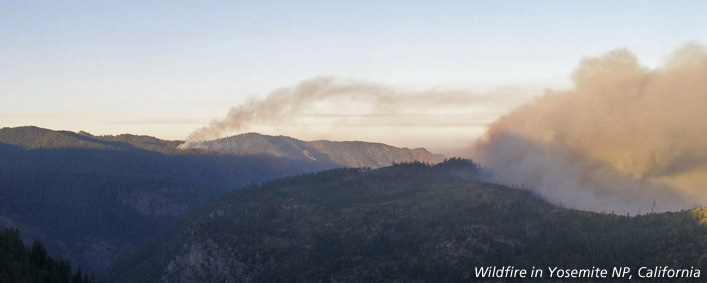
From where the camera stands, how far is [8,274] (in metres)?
187

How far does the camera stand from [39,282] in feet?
638

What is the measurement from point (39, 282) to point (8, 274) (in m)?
10.2
